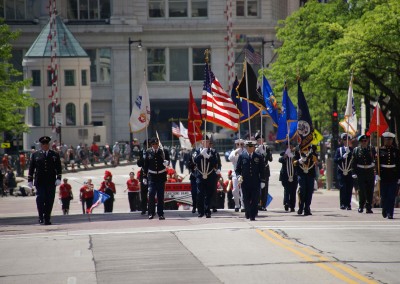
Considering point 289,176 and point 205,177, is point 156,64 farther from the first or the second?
point 205,177

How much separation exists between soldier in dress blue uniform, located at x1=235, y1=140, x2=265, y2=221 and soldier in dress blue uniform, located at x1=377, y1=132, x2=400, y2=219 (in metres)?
A: 2.53

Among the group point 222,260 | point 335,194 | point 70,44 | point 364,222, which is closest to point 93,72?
point 70,44

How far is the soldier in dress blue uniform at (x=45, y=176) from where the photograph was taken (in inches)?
936

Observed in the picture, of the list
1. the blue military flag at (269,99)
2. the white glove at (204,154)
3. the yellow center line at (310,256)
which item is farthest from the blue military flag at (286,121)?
the yellow center line at (310,256)

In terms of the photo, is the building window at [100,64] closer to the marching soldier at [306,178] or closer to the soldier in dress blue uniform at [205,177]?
the marching soldier at [306,178]

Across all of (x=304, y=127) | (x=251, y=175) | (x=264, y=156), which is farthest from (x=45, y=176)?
(x=304, y=127)

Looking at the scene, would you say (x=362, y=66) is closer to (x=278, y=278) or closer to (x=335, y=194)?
(x=335, y=194)

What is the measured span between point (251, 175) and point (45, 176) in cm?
431

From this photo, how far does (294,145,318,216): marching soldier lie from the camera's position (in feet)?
81.3

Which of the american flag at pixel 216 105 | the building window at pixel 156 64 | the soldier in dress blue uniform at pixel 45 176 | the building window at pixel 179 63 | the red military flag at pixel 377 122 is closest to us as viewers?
the soldier in dress blue uniform at pixel 45 176

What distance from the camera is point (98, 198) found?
3519cm

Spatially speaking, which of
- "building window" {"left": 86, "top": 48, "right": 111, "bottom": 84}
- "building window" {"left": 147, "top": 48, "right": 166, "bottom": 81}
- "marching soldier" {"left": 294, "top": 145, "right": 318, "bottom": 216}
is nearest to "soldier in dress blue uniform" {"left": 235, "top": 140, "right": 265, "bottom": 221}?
"marching soldier" {"left": 294, "top": 145, "right": 318, "bottom": 216}

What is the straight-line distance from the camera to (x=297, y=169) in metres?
25.2

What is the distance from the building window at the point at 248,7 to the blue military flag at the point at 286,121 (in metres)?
61.5
